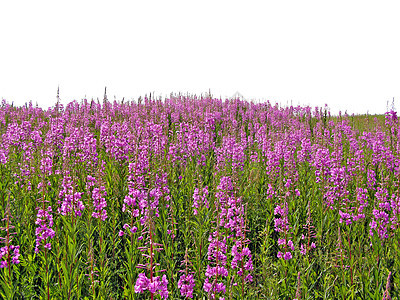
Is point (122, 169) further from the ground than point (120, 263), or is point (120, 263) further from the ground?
point (122, 169)

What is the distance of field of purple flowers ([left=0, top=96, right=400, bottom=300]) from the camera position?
11.3 ft

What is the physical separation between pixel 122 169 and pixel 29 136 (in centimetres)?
373

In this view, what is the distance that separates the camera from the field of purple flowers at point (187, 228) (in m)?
3.45

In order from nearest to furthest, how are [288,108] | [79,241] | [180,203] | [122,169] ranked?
[79,241], [180,203], [122,169], [288,108]

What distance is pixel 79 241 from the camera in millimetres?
4551

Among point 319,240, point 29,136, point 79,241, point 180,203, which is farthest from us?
point 29,136

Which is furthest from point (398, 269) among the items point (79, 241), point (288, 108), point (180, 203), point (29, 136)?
point (288, 108)

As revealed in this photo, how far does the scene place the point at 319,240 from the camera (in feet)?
16.3

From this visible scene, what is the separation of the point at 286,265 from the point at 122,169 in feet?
13.6

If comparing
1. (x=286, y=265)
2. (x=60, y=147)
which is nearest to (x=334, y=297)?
(x=286, y=265)

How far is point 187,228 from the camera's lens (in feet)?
15.4

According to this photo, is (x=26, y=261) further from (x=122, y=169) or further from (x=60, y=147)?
(x=60, y=147)

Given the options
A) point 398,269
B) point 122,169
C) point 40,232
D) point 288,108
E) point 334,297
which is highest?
point 288,108

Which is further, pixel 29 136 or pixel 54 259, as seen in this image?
pixel 29 136
